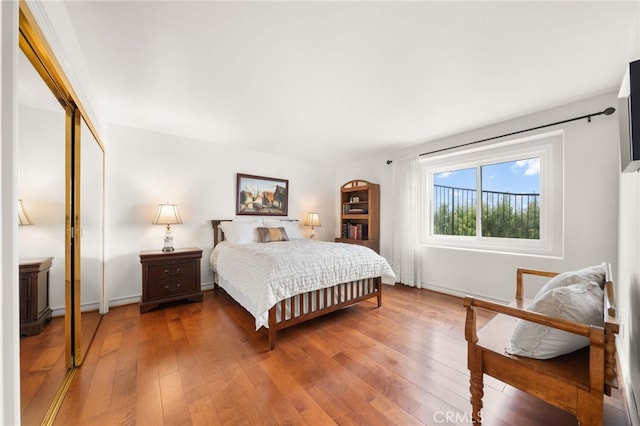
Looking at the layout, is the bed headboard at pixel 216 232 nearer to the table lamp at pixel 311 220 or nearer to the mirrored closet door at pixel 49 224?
the table lamp at pixel 311 220

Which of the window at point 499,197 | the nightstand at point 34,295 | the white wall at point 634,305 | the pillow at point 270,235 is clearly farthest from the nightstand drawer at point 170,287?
the white wall at point 634,305

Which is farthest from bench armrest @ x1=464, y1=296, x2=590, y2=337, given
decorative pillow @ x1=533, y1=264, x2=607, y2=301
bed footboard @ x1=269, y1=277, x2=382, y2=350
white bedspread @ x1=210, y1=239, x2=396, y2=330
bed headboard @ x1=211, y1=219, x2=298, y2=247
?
bed headboard @ x1=211, y1=219, x2=298, y2=247

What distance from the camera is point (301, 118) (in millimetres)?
2891

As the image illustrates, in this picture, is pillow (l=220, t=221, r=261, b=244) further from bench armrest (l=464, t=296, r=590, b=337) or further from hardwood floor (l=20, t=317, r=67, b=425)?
bench armrest (l=464, t=296, r=590, b=337)

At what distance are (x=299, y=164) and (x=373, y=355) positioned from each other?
372 centimetres

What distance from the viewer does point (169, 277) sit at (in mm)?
3018

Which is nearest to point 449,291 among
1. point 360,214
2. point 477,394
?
point 360,214

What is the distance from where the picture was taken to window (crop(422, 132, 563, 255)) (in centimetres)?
275

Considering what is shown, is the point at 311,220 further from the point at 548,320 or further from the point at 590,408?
the point at 590,408

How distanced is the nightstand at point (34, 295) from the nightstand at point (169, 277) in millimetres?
1542

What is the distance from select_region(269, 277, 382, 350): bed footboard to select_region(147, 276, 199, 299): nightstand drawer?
1633mm

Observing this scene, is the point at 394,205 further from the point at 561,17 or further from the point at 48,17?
the point at 48,17

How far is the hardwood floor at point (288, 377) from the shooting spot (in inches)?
53.3

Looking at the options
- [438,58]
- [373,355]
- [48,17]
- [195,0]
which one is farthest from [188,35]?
[373,355]
